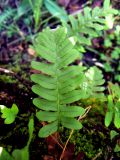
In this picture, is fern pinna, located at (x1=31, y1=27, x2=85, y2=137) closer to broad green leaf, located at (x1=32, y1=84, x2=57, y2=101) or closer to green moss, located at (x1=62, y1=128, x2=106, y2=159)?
broad green leaf, located at (x1=32, y1=84, x2=57, y2=101)

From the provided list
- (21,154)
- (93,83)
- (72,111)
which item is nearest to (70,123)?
(72,111)

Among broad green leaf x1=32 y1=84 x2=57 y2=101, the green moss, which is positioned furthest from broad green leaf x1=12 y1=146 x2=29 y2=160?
the green moss

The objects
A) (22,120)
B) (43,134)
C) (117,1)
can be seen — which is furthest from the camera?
(117,1)

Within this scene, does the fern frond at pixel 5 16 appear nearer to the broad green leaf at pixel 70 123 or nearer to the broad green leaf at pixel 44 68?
the broad green leaf at pixel 44 68

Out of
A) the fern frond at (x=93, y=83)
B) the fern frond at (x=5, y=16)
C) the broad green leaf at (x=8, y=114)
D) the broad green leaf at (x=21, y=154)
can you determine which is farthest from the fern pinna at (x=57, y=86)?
the fern frond at (x=5, y=16)

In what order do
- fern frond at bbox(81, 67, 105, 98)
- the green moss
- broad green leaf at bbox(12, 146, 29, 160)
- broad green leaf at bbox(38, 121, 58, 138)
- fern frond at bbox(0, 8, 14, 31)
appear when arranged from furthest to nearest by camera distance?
fern frond at bbox(0, 8, 14, 31) < fern frond at bbox(81, 67, 105, 98) < the green moss < broad green leaf at bbox(38, 121, 58, 138) < broad green leaf at bbox(12, 146, 29, 160)

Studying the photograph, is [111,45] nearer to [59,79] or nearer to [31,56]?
[31,56]

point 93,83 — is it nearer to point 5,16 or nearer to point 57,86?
point 57,86

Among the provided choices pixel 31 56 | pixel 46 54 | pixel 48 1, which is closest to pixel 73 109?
pixel 46 54

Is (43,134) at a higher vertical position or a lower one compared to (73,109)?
lower
